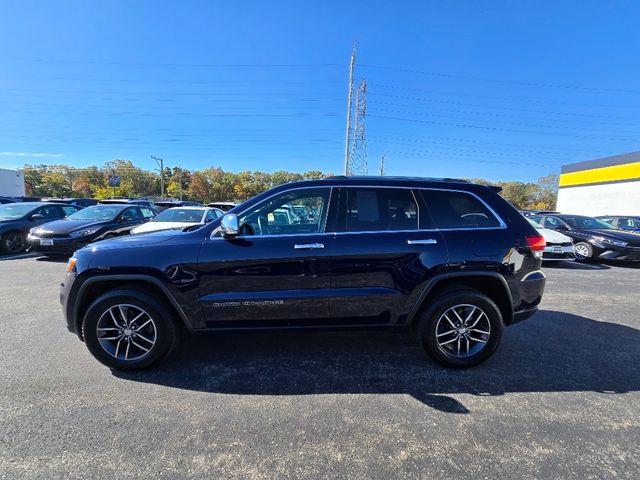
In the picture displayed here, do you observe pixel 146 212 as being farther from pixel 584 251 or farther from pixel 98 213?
pixel 584 251

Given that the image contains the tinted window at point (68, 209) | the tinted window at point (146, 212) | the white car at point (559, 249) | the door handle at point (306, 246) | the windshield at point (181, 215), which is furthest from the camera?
the tinted window at point (68, 209)

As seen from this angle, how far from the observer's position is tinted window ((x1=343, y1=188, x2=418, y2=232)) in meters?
3.31

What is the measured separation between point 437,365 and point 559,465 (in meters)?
1.32

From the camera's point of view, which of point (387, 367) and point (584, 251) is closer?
point (387, 367)

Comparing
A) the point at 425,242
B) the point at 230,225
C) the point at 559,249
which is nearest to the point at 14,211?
the point at 230,225

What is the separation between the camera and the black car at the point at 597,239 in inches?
368

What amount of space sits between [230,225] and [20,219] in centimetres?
1054

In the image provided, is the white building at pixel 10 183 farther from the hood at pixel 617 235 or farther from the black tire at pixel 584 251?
the hood at pixel 617 235

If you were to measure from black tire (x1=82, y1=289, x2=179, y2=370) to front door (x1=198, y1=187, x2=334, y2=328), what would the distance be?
0.39 meters

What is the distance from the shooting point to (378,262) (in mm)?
3184

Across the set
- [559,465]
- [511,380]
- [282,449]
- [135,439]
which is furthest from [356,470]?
[511,380]

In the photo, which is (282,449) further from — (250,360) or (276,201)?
(276,201)

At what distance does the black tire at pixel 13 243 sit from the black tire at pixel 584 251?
15.9 metres

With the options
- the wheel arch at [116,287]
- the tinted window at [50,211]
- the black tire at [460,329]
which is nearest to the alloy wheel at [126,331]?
the wheel arch at [116,287]
